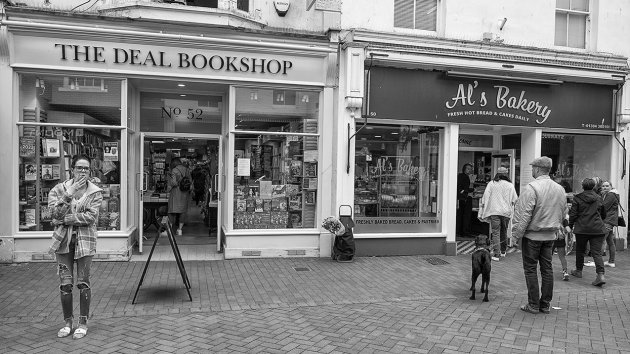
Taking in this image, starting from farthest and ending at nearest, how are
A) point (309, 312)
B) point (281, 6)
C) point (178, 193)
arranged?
point (178, 193)
point (281, 6)
point (309, 312)

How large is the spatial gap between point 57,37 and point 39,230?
3.26m

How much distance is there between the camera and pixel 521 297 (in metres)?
6.79

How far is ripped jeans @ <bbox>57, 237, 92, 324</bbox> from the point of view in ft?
16.2

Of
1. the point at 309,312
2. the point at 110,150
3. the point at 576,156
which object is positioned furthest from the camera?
the point at 576,156

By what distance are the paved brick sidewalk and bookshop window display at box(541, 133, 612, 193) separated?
3.50 m

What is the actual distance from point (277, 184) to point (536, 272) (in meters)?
5.03

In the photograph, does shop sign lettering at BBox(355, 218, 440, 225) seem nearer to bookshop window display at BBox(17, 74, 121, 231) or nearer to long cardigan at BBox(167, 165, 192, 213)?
long cardigan at BBox(167, 165, 192, 213)

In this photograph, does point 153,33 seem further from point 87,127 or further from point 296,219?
point 296,219

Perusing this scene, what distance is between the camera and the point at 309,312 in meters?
5.92

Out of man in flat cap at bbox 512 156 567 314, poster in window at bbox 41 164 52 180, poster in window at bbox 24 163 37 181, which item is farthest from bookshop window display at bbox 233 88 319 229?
man in flat cap at bbox 512 156 567 314

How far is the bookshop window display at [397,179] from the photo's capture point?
31.6ft

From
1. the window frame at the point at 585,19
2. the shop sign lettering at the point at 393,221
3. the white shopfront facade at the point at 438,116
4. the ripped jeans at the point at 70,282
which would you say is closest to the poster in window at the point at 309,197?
the white shopfront facade at the point at 438,116

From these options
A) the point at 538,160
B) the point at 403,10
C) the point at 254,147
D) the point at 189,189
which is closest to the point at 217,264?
the point at 254,147

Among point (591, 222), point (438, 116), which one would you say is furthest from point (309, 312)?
point (438, 116)
